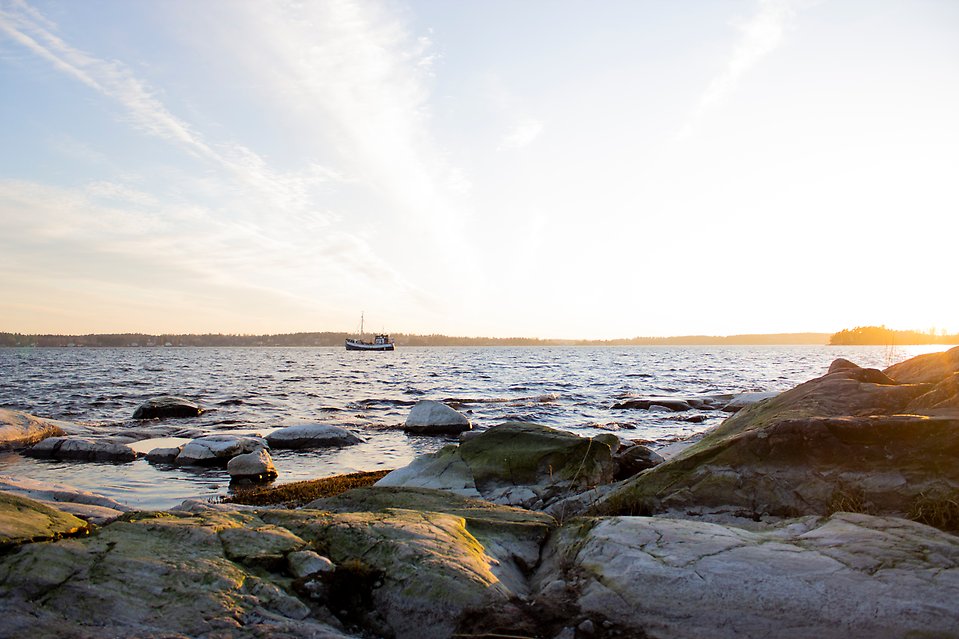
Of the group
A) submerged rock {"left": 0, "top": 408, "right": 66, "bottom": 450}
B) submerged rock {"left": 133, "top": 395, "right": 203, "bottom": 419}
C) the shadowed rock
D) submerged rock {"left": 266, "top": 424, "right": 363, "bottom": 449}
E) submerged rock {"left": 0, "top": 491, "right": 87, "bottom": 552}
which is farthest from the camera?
submerged rock {"left": 133, "top": 395, "right": 203, "bottom": 419}

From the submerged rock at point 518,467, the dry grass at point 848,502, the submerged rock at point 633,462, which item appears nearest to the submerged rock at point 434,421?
the submerged rock at point 518,467

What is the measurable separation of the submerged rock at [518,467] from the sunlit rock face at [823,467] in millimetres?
2131

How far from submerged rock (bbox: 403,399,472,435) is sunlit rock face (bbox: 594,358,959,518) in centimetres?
1312

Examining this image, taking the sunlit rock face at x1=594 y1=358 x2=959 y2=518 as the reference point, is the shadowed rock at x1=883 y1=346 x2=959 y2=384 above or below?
above

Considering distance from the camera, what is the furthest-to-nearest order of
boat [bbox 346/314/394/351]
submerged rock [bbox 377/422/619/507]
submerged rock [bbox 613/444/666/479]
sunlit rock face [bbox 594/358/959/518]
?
1. boat [bbox 346/314/394/351]
2. submerged rock [bbox 613/444/666/479]
3. submerged rock [bbox 377/422/619/507]
4. sunlit rock face [bbox 594/358/959/518]

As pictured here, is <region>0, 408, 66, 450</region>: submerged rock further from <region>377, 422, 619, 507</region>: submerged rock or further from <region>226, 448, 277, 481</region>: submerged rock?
<region>377, 422, 619, 507</region>: submerged rock

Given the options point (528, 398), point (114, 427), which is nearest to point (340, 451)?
point (114, 427)

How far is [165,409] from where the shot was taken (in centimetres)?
2427

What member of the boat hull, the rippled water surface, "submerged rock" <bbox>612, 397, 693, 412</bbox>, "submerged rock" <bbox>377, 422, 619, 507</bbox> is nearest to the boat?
the boat hull

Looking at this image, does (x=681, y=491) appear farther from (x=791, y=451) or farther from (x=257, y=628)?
(x=257, y=628)

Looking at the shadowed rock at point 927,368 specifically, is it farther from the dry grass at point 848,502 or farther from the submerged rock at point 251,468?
the submerged rock at point 251,468

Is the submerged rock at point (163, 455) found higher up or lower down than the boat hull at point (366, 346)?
lower down

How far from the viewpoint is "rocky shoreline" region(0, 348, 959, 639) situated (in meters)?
3.71

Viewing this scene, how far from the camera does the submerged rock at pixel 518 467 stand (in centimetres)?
983
